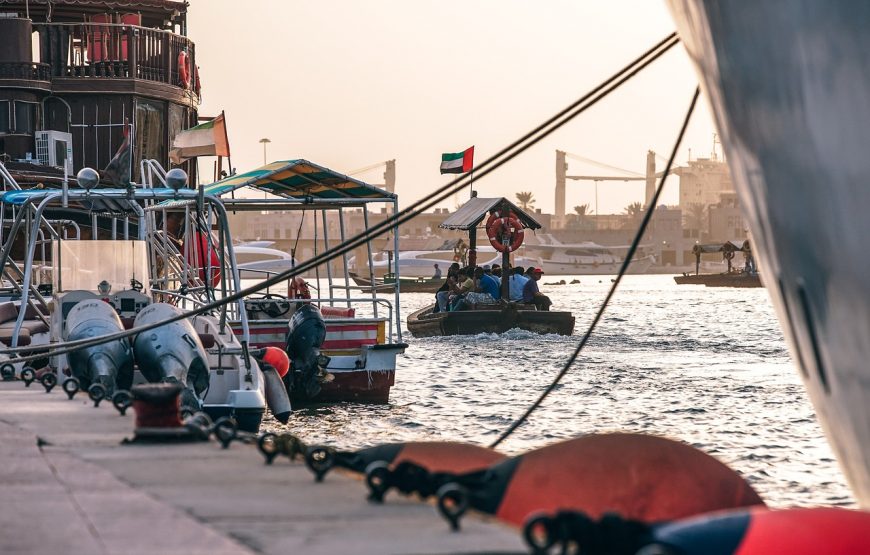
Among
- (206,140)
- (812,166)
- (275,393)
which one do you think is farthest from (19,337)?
(206,140)

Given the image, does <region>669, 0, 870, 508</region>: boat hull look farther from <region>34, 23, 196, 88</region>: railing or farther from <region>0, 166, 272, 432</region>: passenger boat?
<region>34, 23, 196, 88</region>: railing

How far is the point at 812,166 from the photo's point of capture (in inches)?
267

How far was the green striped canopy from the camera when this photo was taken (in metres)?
18.4

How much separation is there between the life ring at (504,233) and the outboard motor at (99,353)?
26.4 metres

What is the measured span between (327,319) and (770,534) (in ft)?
50.1

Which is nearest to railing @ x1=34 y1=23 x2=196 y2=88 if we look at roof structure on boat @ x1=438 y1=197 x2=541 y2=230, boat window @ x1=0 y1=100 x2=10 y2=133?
boat window @ x1=0 y1=100 x2=10 y2=133

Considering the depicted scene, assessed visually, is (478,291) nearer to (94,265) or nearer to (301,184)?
(301,184)

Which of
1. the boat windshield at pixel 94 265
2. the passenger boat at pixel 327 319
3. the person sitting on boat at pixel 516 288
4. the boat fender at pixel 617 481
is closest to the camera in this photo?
the boat fender at pixel 617 481

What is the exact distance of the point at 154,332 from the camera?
13.6 m

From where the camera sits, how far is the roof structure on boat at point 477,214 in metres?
39.0

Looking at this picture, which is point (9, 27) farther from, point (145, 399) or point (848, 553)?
point (848, 553)

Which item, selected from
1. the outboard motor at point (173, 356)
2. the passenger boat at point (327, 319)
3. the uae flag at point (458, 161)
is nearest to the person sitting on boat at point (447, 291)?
the uae flag at point (458, 161)

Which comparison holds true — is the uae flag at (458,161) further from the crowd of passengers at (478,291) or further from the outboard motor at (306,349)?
the outboard motor at (306,349)

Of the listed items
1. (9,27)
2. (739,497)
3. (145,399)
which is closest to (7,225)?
(9,27)
